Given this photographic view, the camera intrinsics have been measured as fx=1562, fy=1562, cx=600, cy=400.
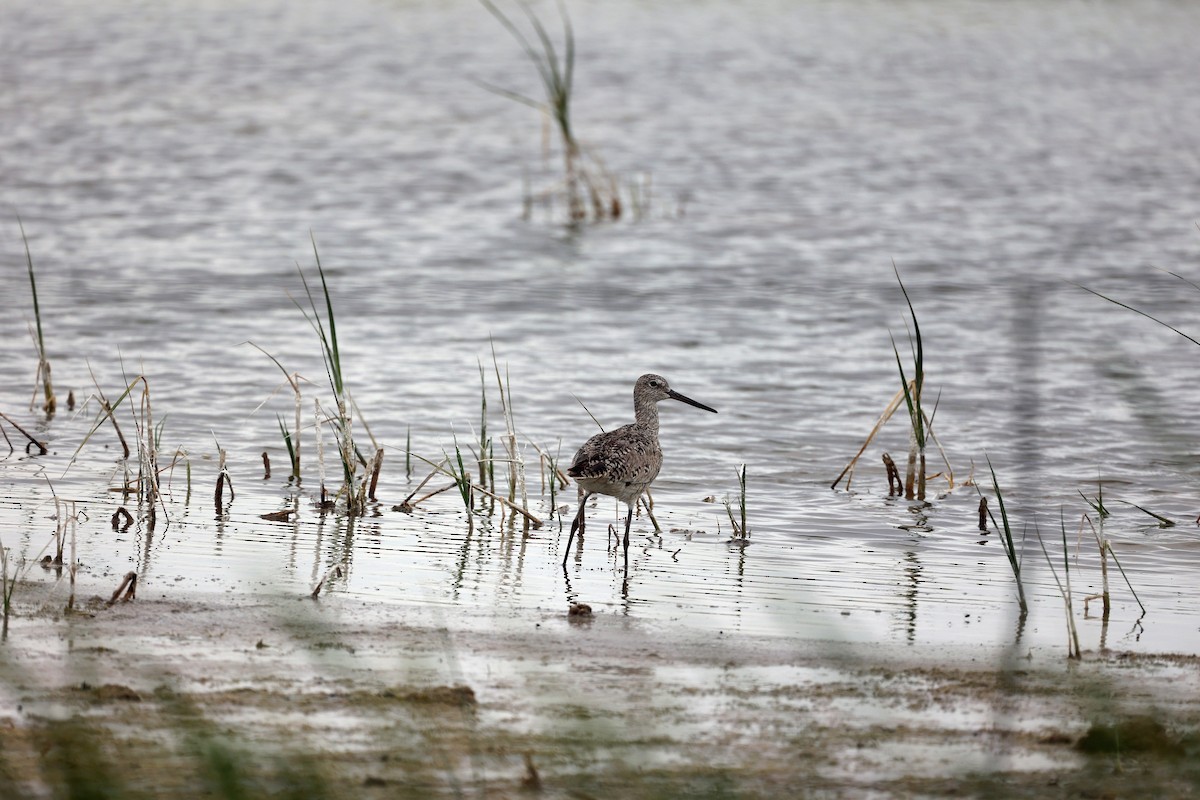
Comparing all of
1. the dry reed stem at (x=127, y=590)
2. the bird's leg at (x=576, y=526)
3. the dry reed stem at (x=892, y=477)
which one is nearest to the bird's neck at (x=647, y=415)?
the bird's leg at (x=576, y=526)

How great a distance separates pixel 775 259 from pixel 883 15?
1746 centimetres

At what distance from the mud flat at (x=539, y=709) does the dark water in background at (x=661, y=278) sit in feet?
1.58

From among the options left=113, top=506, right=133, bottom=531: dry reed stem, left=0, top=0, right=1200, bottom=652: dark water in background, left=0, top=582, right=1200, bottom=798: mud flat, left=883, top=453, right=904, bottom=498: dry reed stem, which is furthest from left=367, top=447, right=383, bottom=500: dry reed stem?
left=883, top=453, right=904, bottom=498: dry reed stem

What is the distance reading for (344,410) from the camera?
7949 millimetres

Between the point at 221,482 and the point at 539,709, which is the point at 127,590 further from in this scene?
the point at 539,709

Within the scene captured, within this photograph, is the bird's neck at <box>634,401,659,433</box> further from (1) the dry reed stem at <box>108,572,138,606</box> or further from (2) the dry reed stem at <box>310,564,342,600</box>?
(1) the dry reed stem at <box>108,572,138,606</box>

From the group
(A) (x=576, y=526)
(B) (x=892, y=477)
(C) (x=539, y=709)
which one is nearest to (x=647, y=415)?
(A) (x=576, y=526)

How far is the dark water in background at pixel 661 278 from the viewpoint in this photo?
23.8 feet

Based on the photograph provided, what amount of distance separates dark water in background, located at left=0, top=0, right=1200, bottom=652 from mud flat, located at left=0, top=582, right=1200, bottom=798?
48 cm

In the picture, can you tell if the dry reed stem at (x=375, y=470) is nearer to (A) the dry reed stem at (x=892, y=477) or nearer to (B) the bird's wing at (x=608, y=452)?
(B) the bird's wing at (x=608, y=452)

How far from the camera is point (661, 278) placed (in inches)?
603

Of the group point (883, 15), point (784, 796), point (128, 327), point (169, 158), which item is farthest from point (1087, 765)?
point (883, 15)

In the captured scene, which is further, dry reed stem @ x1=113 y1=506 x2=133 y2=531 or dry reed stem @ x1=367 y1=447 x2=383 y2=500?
dry reed stem @ x1=367 y1=447 x2=383 y2=500

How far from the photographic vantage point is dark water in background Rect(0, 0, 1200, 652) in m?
7.26
